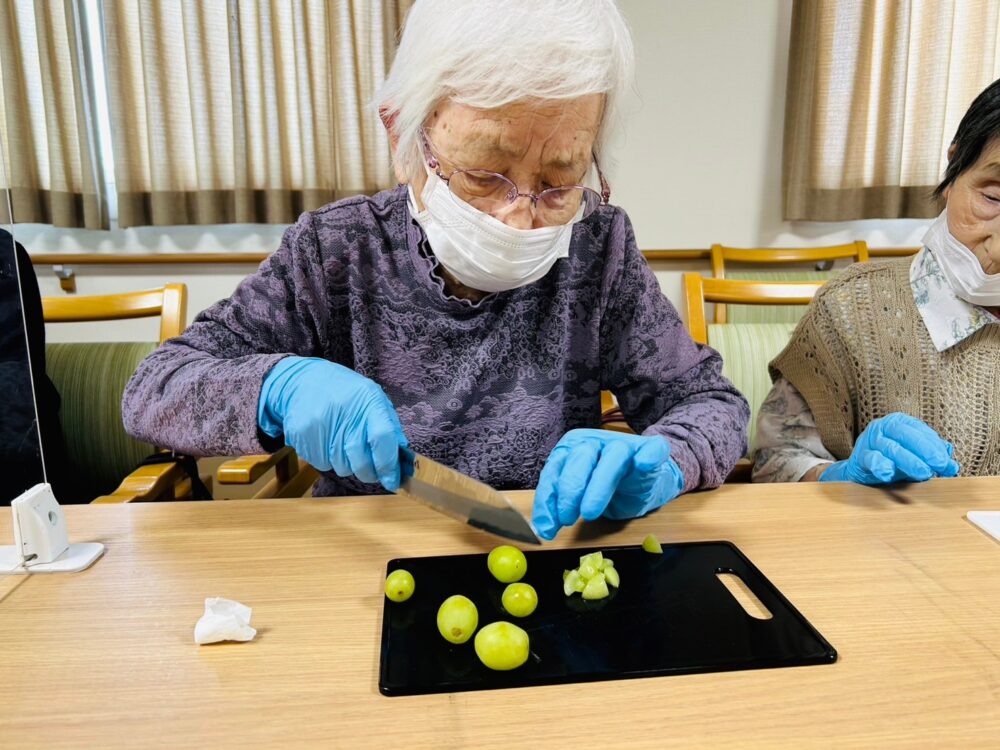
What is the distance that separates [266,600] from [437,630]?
0.61 ft

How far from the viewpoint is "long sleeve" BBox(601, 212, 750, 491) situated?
110 cm

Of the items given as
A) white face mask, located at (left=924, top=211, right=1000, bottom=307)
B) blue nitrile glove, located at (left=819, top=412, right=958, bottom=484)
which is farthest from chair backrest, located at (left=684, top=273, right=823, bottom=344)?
blue nitrile glove, located at (left=819, top=412, right=958, bottom=484)

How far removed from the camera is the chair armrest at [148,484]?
→ 44.2 inches

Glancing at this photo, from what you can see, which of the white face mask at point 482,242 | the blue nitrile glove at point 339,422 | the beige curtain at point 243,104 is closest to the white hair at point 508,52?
the white face mask at point 482,242

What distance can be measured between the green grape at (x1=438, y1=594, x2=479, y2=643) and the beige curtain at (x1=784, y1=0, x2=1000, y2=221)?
2398mm

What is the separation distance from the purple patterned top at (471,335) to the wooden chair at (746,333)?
0.58 m

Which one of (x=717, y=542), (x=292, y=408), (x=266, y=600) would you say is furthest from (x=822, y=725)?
(x=292, y=408)

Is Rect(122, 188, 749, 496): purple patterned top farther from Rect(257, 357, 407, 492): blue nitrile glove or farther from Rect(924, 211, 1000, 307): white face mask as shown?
Rect(924, 211, 1000, 307): white face mask

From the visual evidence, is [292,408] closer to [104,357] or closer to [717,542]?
[717,542]

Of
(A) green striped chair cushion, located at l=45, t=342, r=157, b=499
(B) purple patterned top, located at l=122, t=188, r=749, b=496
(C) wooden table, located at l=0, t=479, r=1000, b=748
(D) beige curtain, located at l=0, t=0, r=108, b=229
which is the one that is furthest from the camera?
(D) beige curtain, located at l=0, t=0, r=108, b=229

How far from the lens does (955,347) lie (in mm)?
1204

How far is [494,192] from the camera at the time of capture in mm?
930

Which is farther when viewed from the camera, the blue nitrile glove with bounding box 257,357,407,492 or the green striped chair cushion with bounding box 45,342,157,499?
the green striped chair cushion with bounding box 45,342,157,499

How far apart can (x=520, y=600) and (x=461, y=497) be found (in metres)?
0.15
